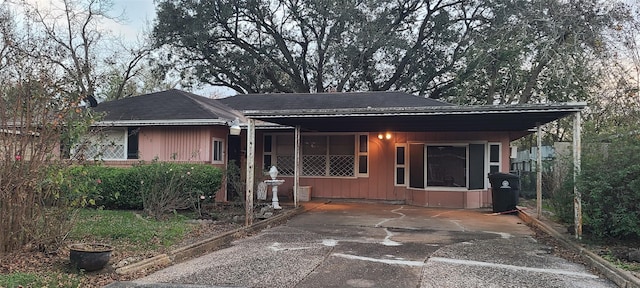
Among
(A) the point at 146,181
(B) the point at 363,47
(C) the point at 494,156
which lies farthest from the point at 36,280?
(B) the point at 363,47

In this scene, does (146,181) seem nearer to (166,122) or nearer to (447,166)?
(166,122)

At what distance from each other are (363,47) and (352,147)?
9372 mm

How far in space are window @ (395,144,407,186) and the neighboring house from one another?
0.10 feet

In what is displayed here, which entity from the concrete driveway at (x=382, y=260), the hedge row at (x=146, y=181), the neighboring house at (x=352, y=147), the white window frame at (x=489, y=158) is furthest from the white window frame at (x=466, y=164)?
the hedge row at (x=146, y=181)

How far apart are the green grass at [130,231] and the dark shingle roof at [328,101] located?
7568 millimetres

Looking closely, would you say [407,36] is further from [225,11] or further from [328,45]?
[225,11]

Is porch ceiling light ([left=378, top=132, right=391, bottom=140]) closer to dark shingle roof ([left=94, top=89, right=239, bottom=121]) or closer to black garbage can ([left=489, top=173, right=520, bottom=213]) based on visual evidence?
black garbage can ([left=489, top=173, right=520, bottom=213])

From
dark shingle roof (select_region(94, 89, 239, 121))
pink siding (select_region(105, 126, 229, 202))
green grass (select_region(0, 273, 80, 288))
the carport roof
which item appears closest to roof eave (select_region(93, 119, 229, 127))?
dark shingle roof (select_region(94, 89, 239, 121))

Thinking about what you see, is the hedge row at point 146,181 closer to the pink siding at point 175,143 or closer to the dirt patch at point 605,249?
the pink siding at point 175,143

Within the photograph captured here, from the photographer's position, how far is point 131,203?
32.5 feet

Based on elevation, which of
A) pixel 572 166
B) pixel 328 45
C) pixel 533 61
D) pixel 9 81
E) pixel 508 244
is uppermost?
pixel 328 45

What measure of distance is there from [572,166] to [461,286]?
3803mm

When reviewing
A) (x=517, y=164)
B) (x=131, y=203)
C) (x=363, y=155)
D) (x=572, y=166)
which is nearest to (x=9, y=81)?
(x=131, y=203)

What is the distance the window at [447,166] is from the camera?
39.5 ft
